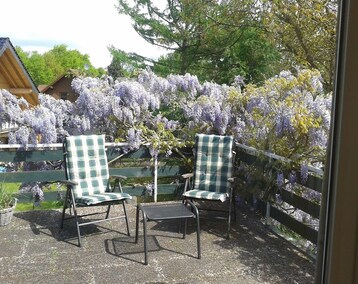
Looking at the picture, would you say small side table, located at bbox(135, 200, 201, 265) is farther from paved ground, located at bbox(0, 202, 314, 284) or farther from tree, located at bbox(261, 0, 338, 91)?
tree, located at bbox(261, 0, 338, 91)

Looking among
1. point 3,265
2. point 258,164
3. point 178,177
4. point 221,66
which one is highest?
→ point 221,66

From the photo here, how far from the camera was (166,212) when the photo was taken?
281 centimetres

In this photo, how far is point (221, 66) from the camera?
26.0ft

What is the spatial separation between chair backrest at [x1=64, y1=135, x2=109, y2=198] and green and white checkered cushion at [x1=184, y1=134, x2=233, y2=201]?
0.89m

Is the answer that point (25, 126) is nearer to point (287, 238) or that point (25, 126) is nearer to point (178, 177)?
point (178, 177)

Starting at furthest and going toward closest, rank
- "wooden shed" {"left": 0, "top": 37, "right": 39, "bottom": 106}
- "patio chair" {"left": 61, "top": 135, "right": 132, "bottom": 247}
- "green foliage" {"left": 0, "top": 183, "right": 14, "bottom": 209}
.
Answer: "wooden shed" {"left": 0, "top": 37, "right": 39, "bottom": 106} → "green foliage" {"left": 0, "top": 183, "right": 14, "bottom": 209} → "patio chair" {"left": 61, "top": 135, "right": 132, "bottom": 247}

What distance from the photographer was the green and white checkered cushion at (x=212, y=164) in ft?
11.7

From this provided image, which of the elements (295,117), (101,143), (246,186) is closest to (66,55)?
(101,143)

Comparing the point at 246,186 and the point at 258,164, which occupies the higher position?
the point at 258,164

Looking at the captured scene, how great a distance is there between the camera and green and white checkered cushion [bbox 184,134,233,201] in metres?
3.57

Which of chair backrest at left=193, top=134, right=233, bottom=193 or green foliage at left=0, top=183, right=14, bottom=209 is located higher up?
chair backrest at left=193, top=134, right=233, bottom=193

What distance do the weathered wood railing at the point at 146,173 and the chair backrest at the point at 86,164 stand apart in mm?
597

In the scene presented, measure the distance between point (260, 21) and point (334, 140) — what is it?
664 centimetres

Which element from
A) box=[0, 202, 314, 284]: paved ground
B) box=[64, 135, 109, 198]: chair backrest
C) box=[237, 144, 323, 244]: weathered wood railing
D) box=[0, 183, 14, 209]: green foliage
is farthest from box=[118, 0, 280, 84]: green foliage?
box=[0, 202, 314, 284]: paved ground
